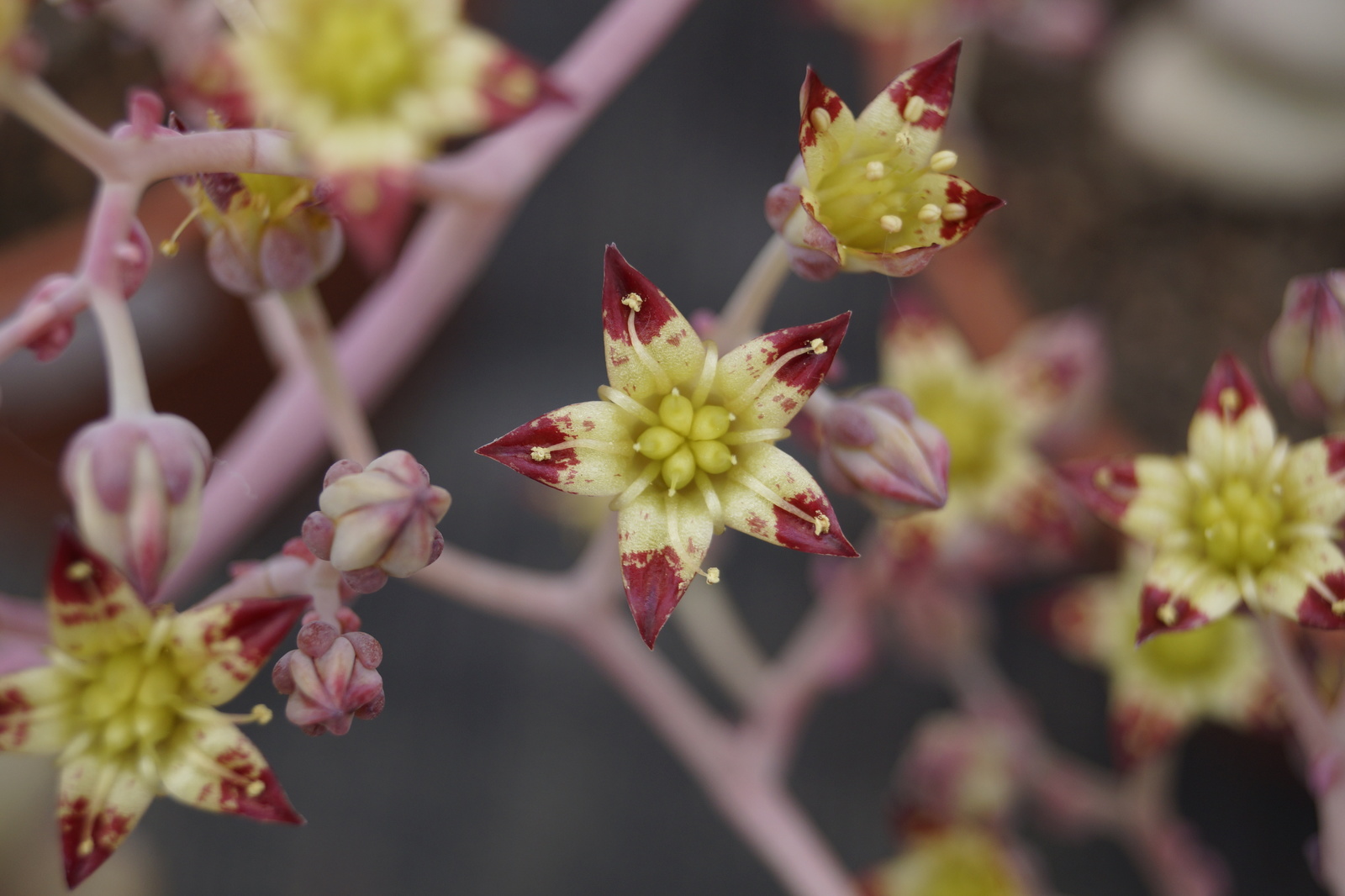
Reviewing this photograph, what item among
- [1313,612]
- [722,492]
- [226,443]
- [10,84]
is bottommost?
[1313,612]

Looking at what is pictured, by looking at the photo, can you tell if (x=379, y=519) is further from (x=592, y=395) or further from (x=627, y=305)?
(x=592, y=395)

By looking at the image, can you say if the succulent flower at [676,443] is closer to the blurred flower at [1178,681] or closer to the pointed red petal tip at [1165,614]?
the pointed red petal tip at [1165,614]

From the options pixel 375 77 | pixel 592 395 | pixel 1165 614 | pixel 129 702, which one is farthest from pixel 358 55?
pixel 592 395

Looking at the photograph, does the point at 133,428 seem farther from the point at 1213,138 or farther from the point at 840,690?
the point at 1213,138

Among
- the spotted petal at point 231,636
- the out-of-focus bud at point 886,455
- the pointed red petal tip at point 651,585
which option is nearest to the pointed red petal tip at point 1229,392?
the out-of-focus bud at point 886,455

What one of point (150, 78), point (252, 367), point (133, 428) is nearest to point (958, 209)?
point (133, 428)
